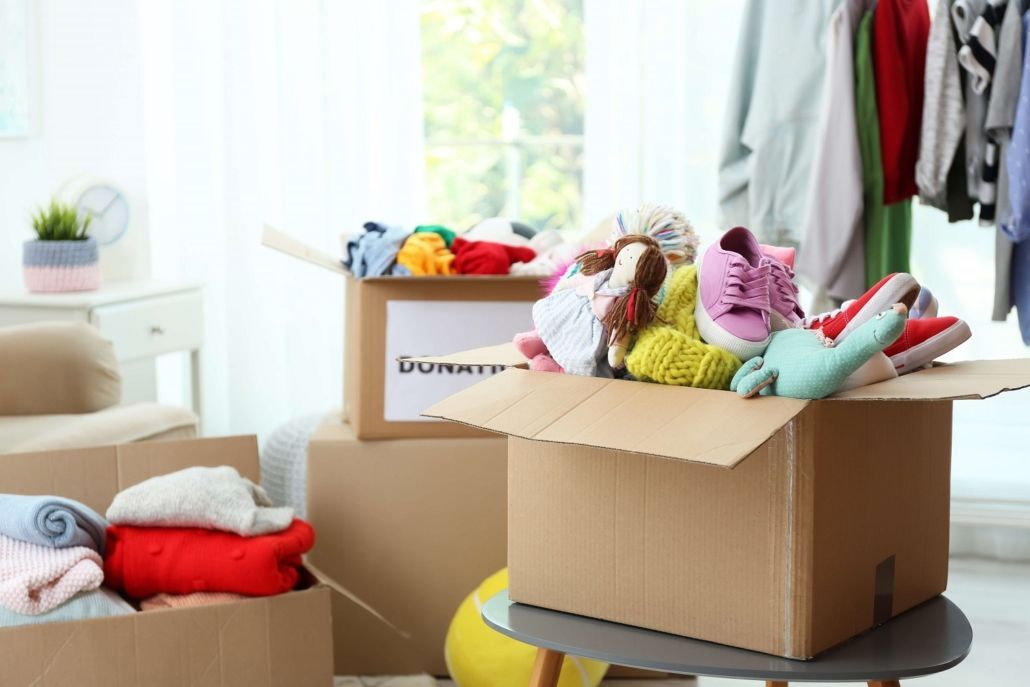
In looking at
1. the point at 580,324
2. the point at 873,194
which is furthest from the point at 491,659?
the point at 873,194

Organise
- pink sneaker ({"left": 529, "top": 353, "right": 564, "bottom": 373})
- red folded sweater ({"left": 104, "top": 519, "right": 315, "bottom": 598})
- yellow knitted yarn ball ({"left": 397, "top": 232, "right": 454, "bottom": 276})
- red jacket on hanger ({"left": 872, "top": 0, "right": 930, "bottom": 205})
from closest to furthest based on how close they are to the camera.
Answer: pink sneaker ({"left": 529, "top": 353, "right": 564, "bottom": 373}) → red folded sweater ({"left": 104, "top": 519, "right": 315, "bottom": 598}) → yellow knitted yarn ball ({"left": 397, "top": 232, "right": 454, "bottom": 276}) → red jacket on hanger ({"left": 872, "top": 0, "right": 930, "bottom": 205})

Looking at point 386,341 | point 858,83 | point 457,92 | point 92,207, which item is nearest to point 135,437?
point 386,341

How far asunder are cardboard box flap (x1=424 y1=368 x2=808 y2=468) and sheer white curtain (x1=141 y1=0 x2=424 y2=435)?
196cm

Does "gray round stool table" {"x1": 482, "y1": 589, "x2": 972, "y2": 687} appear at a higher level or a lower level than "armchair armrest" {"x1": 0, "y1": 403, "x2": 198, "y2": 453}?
higher

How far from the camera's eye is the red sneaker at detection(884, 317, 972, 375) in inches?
43.8

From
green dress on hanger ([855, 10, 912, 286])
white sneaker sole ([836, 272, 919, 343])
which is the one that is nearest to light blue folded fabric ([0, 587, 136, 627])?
white sneaker sole ([836, 272, 919, 343])

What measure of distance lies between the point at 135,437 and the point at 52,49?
1553mm

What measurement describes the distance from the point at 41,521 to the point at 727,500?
3.07 ft

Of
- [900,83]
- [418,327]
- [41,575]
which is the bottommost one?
[41,575]

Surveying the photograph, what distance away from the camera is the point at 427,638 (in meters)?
2.07

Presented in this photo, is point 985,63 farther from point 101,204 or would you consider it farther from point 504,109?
point 101,204

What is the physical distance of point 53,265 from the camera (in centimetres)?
284

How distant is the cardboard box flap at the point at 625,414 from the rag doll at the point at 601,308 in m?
0.03

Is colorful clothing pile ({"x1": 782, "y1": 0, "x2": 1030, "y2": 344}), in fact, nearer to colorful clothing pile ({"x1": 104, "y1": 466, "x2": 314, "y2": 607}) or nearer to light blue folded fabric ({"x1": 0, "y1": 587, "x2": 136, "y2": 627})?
colorful clothing pile ({"x1": 104, "y1": 466, "x2": 314, "y2": 607})
